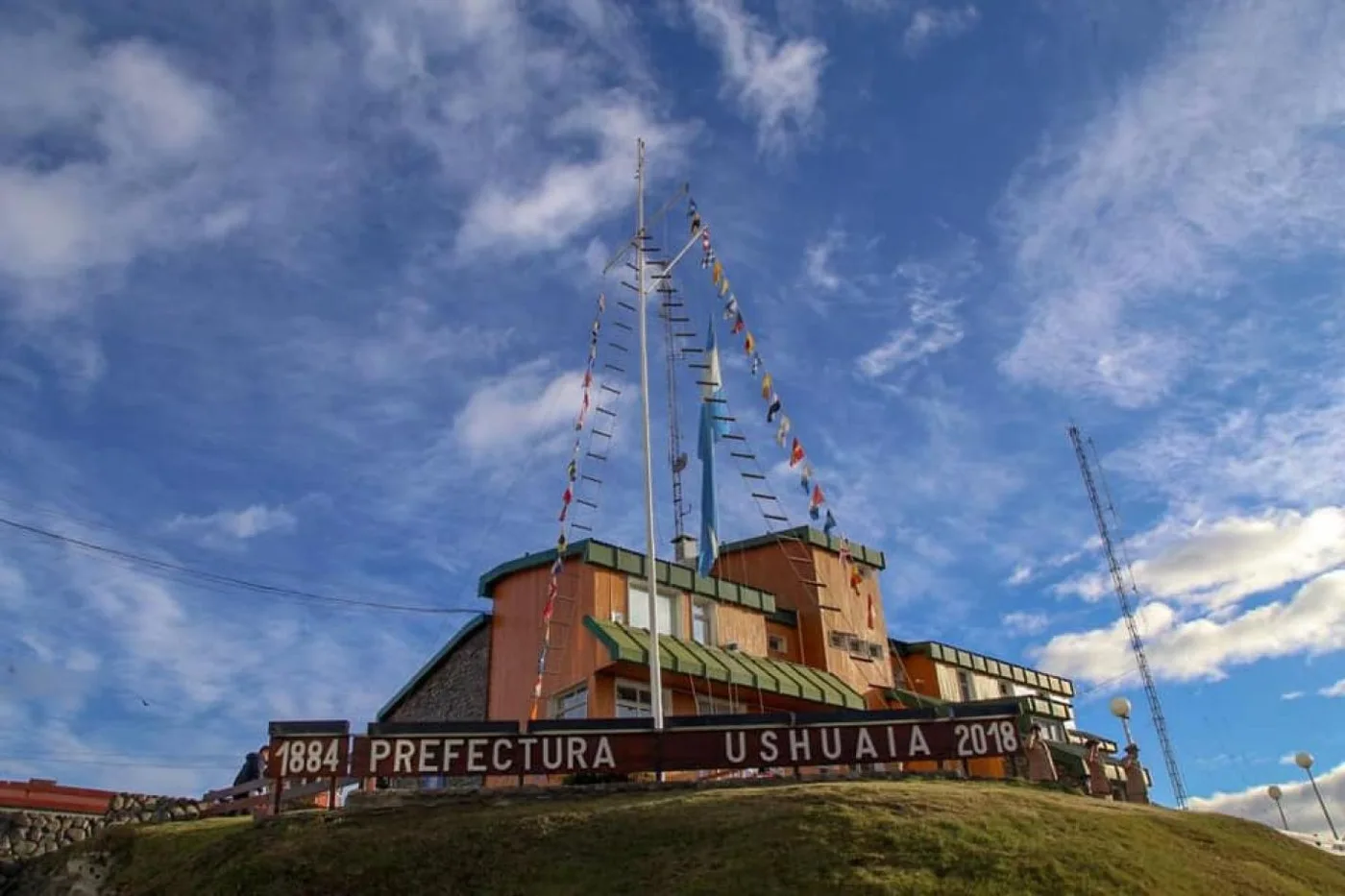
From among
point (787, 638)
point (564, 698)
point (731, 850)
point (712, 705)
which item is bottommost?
point (731, 850)

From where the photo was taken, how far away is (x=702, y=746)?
23031mm

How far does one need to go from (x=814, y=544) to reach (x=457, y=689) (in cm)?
1322

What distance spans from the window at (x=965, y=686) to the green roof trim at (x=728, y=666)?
8433 millimetres

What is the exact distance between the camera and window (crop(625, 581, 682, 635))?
34.0 metres

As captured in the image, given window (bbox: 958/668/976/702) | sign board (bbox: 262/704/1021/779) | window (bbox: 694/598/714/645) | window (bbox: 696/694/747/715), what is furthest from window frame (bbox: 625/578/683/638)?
window (bbox: 958/668/976/702)

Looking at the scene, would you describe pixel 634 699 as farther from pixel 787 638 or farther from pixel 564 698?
pixel 787 638

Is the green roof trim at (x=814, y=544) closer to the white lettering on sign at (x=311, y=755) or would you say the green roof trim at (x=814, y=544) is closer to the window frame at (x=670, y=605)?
the window frame at (x=670, y=605)

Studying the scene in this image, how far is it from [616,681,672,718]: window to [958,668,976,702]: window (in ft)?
54.1

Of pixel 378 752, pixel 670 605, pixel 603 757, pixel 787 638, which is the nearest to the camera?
pixel 378 752

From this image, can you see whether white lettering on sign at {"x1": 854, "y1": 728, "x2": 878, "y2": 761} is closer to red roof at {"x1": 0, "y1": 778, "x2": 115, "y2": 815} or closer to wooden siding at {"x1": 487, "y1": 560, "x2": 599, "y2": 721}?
wooden siding at {"x1": 487, "y1": 560, "x2": 599, "y2": 721}

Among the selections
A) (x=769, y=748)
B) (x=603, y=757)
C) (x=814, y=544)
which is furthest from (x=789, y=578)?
(x=603, y=757)

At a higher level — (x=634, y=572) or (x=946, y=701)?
(x=634, y=572)

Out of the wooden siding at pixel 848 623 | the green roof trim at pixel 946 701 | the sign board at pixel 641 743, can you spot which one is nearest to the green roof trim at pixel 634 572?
the wooden siding at pixel 848 623

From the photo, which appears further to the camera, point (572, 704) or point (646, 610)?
point (646, 610)
